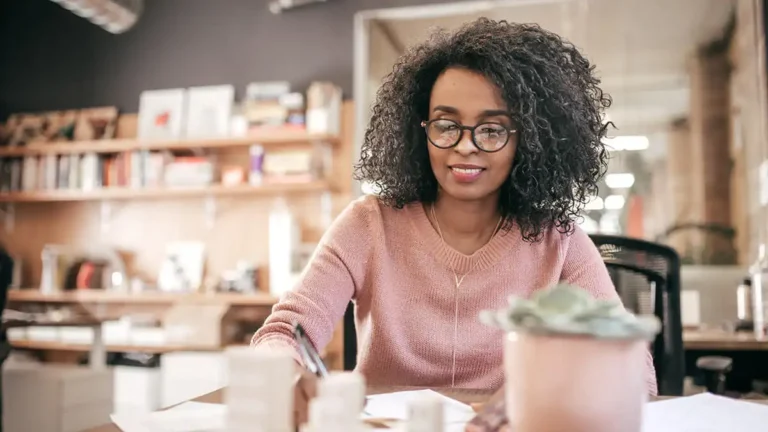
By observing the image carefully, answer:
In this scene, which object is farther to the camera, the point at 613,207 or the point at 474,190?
the point at 613,207

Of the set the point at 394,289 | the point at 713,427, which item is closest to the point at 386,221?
the point at 394,289

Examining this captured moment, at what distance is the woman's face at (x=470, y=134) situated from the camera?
130 centimetres

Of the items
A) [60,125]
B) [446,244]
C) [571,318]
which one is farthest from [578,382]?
[60,125]

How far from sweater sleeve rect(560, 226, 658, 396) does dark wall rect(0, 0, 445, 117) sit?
10.0 ft

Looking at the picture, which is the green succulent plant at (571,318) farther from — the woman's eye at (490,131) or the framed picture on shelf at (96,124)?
the framed picture on shelf at (96,124)

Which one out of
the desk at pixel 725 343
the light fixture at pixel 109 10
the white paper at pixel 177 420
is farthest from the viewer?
the light fixture at pixel 109 10

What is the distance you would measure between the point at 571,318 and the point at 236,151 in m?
4.08

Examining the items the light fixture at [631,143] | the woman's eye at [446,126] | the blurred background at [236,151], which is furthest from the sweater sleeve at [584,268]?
the light fixture at [631,143]

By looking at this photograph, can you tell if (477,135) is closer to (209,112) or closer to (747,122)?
(747,122)

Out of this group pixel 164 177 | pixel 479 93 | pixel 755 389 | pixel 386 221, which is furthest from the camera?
pixel 164 177

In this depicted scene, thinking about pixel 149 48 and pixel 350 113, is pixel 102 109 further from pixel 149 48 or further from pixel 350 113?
pixel 350 113

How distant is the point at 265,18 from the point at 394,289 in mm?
3594

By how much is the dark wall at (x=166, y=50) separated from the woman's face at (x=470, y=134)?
304cm

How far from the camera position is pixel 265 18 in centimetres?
457
